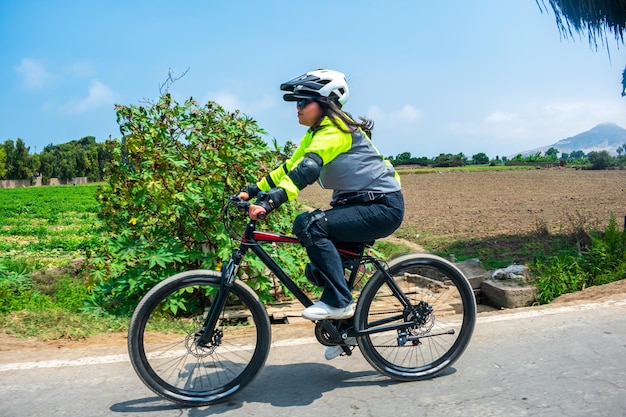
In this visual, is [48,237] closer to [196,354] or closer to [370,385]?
[196,354]

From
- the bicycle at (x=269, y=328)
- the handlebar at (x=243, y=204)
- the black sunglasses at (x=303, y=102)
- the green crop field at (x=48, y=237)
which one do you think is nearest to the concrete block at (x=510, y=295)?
the bicycle at (x=269, y=328)

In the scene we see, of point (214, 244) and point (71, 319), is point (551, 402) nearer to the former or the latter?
point (214, 244)

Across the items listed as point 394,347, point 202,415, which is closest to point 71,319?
point 202,415

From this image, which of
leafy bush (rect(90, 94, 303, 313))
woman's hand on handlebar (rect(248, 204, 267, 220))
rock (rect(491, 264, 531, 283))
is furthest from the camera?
rock (rect(491, 264, 531, 283))

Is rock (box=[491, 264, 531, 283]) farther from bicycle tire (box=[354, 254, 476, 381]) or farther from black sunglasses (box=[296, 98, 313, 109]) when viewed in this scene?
black sunglasses (box=[296, 98, 313, 109])

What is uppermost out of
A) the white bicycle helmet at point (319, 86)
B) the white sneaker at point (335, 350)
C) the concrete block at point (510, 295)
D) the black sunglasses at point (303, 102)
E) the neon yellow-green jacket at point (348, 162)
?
the white bicycle helmet at point (319, 86)

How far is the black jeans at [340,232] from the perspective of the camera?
367cm

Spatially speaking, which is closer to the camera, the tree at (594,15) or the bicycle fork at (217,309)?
the bicycle fork at (217,309)

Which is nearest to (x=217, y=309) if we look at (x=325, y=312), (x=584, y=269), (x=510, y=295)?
(x=325, y=312)

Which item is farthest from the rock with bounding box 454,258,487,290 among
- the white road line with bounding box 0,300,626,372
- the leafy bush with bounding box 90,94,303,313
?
the leafy bush with bounding box 90,94,303,313

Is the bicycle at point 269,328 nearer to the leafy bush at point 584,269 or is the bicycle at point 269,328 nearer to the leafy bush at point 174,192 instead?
the leafy bush at point 174,192

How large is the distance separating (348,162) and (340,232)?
1.44ft

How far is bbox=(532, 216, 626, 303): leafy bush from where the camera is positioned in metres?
6.71

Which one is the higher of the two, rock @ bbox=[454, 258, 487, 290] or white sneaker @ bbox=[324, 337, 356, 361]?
white sneaker @ bbox=[324, 337, 356, 361]
